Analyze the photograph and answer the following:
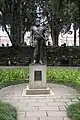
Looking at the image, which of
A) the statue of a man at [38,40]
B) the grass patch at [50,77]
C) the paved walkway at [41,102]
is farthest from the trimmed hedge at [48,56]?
the statue of a man at [38,40]

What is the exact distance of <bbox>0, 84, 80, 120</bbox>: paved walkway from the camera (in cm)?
684

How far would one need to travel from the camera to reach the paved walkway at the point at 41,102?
22.5 ft

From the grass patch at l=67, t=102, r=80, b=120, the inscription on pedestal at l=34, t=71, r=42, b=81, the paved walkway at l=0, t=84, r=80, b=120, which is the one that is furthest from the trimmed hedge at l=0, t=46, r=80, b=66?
the grass patch at l=67, t=102, r=80, b=120

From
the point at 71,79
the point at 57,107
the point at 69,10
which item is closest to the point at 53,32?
the point at 69,10

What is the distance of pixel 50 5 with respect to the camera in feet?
72.2

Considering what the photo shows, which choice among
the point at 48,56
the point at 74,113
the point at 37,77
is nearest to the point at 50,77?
the point at 37,77

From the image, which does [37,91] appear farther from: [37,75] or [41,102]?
[41,102]

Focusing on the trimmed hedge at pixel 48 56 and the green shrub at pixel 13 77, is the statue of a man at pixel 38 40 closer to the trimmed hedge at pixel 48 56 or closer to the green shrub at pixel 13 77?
the green shrub at pixel 13 77

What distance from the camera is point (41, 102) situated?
8398 millimetres

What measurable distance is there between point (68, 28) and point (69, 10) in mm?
12570

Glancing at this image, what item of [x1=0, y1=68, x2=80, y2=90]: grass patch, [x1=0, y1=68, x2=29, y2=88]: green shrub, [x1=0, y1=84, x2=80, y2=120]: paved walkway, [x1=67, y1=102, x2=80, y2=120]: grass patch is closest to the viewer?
[x1=67, y1=102, x2=80, y2=120]: grass patch

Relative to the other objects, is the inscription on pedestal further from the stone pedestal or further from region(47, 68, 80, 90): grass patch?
region(47, 68, 80, 90): grass patch

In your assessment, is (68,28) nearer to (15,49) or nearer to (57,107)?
(15,49)

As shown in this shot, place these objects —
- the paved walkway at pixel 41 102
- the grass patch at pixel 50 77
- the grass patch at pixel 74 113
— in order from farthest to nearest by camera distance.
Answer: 1. the grass patch at pixel 50 77
2. the paved walkway at pixel 41 102
3. the grass patch at pixel 74 113
